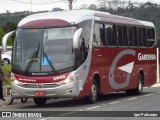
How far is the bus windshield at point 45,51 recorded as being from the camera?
19938mm

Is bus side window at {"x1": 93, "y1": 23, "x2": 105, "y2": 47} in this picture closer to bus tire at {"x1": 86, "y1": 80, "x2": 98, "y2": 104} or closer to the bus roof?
the bus roof

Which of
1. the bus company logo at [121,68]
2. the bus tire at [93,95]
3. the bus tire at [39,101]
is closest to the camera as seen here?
the bus tire at [93,95]

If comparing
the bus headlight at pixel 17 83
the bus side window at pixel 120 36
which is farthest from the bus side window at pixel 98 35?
the bus headlight at pixel 17 83

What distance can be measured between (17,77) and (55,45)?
5.77 feet

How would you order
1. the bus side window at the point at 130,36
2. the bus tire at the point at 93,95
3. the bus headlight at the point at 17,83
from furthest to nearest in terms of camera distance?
the bus side window at the point at 130,36, the bus tire at the point at 93,95, the bus headlight at the point at 17,83

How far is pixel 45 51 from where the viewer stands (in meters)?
20.1

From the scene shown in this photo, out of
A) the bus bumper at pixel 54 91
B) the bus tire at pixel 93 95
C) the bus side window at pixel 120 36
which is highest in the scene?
the bus side window at pixel 120 36

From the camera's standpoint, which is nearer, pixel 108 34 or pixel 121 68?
pixel 108 34

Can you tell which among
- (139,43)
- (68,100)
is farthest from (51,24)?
(139,43)

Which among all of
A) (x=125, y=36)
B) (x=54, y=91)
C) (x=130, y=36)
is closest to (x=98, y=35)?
(x=125, y=36)

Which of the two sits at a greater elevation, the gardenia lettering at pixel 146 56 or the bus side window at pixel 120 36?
the bus side window at pixel 120 36

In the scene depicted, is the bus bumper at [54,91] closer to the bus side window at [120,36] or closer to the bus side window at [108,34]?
the bus side window at [108,34]

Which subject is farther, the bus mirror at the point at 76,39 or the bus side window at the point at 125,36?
the bus side window at the point at 125,36

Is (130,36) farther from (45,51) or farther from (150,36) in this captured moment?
(45,51)
